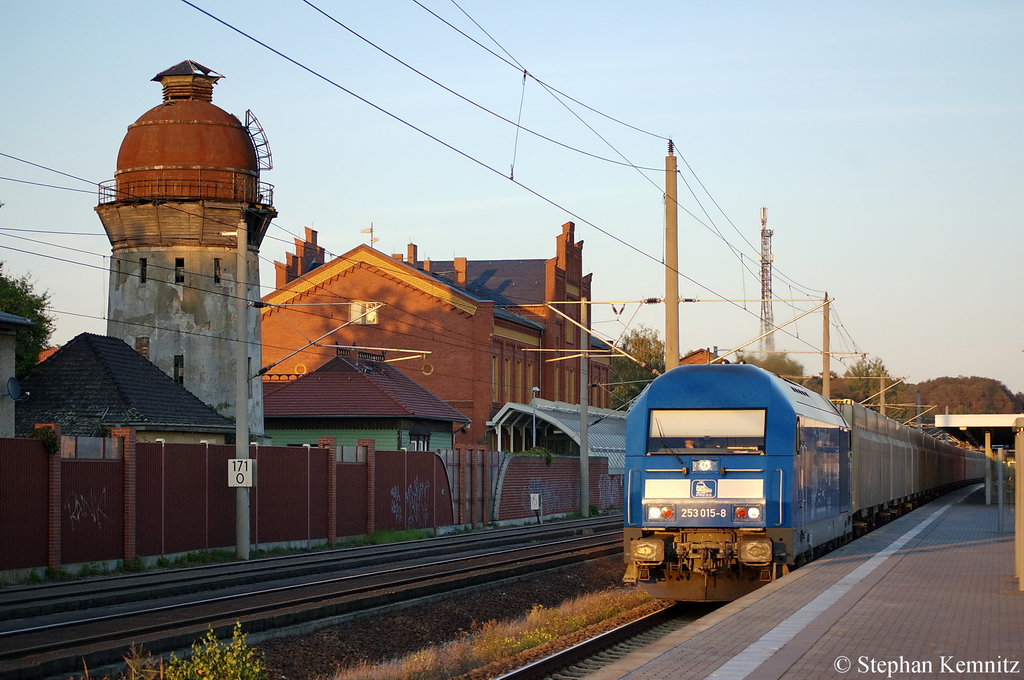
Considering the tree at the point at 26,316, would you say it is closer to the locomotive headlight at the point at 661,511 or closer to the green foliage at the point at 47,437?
the green foliage at the point at 47,437

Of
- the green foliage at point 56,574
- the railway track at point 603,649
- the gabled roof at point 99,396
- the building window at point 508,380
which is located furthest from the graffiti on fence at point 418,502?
the building window at point 508,380

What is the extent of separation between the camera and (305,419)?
51219mm

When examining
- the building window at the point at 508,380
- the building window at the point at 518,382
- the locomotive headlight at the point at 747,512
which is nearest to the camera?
the locomotive headlight at the point at 747,512

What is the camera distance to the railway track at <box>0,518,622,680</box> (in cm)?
1312

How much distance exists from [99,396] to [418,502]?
10.4m

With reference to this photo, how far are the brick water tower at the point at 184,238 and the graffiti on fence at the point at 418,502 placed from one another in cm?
916

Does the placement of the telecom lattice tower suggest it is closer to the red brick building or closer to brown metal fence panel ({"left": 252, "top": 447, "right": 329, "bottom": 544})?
the red brick building

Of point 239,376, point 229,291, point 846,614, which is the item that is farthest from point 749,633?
point 229,291

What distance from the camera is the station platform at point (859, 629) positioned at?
9.57 metres

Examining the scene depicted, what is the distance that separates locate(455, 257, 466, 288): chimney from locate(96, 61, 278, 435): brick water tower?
23.3 m

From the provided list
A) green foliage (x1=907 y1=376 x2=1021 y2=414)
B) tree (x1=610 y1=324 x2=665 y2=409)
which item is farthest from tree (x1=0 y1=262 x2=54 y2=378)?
green foliage (x1=907 y1=376 x2=1021 y2=414)

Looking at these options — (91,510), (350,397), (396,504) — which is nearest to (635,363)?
(350,397)

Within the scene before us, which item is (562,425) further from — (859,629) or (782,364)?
(859,629)

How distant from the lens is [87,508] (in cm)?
2394
